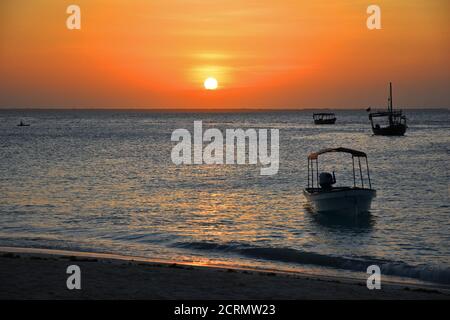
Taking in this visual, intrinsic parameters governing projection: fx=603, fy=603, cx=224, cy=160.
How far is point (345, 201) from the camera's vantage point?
27.6 m

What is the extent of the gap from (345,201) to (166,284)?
49.9ft

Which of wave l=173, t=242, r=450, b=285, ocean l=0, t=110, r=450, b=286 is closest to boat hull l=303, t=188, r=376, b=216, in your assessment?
ocean l=0, t=110, r=450, b=286

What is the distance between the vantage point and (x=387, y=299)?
515 inches

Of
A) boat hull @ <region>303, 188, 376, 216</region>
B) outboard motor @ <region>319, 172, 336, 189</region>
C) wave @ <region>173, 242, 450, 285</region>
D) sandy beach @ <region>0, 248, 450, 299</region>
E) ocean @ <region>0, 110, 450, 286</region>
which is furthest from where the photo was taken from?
outboard motor @ <region>319, 172, 336, 189</region>

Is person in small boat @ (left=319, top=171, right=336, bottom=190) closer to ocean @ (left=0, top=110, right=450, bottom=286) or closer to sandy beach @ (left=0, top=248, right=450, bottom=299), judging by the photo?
ocean @ (left=0, top=110, right=450, bottom=286)

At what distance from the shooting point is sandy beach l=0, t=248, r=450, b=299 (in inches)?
510

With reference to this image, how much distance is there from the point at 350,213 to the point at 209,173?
83.8 feet

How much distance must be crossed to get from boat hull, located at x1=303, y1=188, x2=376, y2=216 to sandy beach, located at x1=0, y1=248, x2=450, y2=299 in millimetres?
Answer: 11614

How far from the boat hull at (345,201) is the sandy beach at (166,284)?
11.6 meters

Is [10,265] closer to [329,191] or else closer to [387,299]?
[387,299]

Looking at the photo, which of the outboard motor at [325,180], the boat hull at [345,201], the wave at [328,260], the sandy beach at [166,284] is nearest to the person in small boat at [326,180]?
the outboard motor at [325,180]

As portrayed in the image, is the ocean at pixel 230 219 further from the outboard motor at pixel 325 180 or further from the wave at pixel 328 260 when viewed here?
the outboard motor at pixel 325 180
